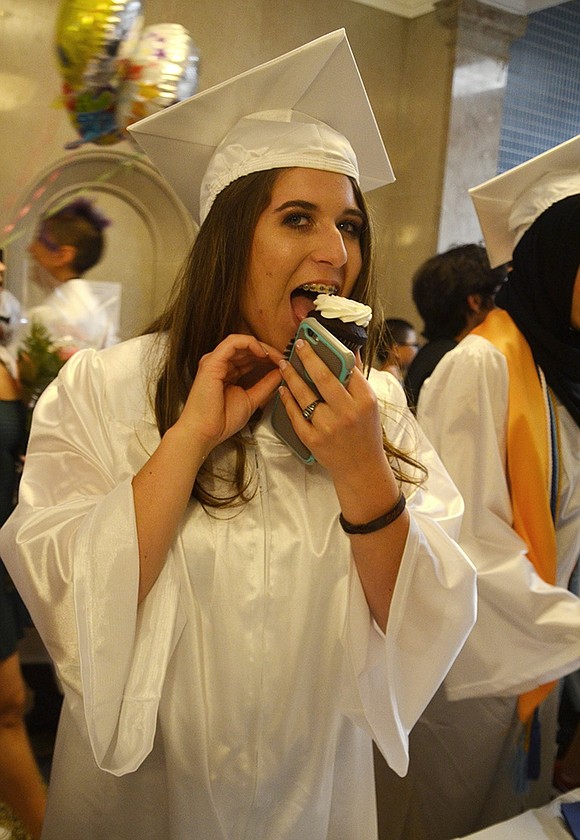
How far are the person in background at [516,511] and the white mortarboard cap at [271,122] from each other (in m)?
0.79

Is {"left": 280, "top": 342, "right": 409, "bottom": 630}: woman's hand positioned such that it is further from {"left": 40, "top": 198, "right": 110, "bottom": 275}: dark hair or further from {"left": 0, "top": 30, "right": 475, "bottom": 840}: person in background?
{"left": 40, "top": 198, "right": 110, "bottom": 275}: dark hair

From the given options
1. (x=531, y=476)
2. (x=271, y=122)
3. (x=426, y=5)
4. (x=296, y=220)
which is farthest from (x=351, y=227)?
(x=426, y=5)

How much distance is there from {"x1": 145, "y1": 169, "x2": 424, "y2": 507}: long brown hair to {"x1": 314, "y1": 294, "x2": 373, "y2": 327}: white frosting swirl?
191 mm

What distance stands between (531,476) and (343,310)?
3.15ft

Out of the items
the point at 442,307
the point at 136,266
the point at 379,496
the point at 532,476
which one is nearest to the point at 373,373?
the point at 379,496

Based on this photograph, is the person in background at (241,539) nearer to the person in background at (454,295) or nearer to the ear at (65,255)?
the person in background at (454,295)

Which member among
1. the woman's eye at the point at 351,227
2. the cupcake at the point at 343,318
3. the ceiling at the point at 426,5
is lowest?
the cupcake at the point at 343,318

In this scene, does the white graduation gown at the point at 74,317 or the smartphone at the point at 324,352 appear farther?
the white graduation gown at the point at 74,317

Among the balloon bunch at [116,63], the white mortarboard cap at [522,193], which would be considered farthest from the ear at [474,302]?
the balloon bunch at [116,63]

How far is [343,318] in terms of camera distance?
114 centimetres

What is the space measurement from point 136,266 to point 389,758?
3.94 metres

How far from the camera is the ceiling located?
5.12 m

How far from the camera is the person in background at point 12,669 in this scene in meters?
2.39

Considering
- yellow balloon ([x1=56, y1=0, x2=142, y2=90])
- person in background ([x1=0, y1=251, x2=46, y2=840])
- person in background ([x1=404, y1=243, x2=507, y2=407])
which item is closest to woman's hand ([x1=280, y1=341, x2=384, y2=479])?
person in background ([x1=0, y1=251, x2=46, y2=840])
